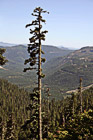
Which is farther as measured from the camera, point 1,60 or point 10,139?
point 10,139

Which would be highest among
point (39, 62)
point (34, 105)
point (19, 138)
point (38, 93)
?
point (39, 62)

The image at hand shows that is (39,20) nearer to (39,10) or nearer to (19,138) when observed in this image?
(39,10)

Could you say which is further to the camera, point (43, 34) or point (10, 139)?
point (10, 139)

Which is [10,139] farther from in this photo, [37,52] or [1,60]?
[37,52]

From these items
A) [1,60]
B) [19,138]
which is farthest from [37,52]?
[19,138]

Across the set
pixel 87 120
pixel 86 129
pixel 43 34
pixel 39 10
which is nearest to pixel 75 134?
pixel 86 129

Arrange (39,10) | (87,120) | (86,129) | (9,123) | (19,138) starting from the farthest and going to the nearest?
(19,138) → (9,123) → (87,120) → (86,129) → (39,10)

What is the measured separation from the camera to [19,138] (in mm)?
115125

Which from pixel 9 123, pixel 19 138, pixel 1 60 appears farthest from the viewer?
pixel 19 138

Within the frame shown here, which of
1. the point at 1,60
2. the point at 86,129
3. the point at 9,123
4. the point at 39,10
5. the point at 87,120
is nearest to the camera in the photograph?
the point at 39,10

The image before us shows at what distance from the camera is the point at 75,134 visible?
2998 centimetres

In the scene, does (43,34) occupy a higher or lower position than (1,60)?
higher

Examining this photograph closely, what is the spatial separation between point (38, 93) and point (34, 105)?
1.41 metres

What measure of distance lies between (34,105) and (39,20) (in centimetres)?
924
